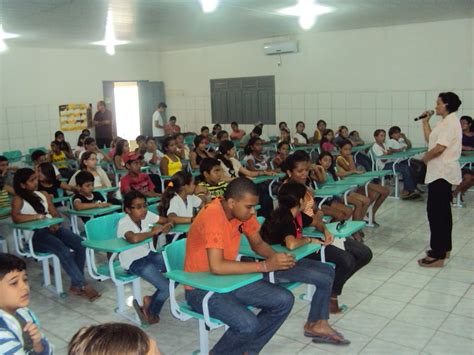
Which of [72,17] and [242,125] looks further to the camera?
[242,125]

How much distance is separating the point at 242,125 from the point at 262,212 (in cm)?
552

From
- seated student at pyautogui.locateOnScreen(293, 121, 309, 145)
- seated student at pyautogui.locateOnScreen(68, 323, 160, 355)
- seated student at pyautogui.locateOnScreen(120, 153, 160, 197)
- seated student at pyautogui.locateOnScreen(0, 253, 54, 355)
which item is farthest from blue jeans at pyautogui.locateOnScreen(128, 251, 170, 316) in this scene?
seated student at pyautogui.locateOnScreen(293, 121, 309, 145)

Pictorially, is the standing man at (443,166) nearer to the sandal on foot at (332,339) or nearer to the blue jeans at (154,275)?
the sandal on foot at (332,339)

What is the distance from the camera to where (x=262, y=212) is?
606cm

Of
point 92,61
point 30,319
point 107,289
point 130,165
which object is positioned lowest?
point 107,289

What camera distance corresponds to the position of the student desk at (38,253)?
3.97 metres

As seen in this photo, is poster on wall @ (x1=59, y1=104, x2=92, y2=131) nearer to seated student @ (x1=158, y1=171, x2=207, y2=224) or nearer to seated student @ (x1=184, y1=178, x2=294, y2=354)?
seated student @ (x1=158, y1=171, x2=207, y2=224)

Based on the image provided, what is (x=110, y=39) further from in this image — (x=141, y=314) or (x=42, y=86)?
(x=141, y=314)

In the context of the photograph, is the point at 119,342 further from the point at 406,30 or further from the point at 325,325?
the point at 406,30

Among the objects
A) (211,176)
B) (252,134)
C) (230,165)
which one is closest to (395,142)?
(252,134)

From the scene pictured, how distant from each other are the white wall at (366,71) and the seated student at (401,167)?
1.40 metres

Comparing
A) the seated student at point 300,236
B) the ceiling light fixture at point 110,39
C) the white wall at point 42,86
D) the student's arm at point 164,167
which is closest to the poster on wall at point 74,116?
the white wall at point 42,86

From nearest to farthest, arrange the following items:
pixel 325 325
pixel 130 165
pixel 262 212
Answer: pixel 325 325 → pixel 130 165 → pixel 262 212

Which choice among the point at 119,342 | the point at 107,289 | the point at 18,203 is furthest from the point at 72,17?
the point at 119,342
